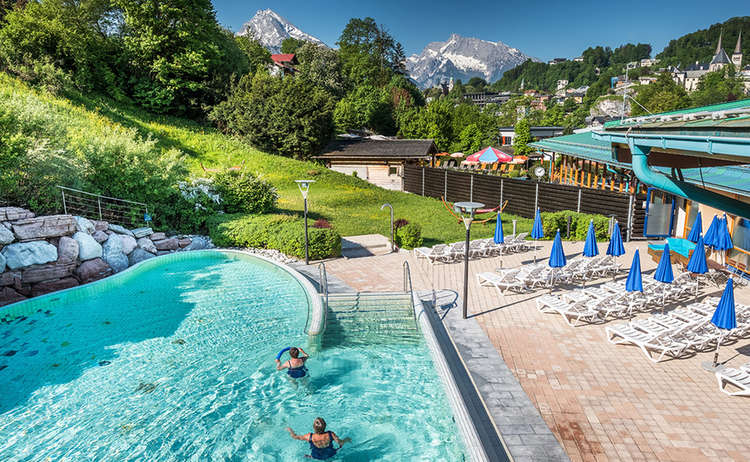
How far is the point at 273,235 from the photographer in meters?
15.7

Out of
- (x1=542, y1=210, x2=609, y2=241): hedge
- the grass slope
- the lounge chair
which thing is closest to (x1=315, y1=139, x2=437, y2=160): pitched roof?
the grass slope

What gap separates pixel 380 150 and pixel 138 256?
2366 cm

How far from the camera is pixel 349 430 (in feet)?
22.7

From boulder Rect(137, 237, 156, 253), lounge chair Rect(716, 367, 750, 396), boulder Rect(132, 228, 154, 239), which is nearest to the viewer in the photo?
lounge chair Rect(716, 367, 750, 396)

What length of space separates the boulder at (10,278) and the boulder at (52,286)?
42 cm

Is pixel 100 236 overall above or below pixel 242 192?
below

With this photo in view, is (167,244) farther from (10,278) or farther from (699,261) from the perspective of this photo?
(699,261)

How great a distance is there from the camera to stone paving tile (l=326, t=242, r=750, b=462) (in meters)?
5.84

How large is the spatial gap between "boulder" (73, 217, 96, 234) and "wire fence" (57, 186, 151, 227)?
0.74 metres

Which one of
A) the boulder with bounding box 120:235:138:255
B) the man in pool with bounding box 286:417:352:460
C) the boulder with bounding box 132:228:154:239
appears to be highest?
the boulder with bounding box 132:228:154:239

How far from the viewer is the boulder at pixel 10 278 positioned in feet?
37.7

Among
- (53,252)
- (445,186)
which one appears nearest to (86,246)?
(53,252)

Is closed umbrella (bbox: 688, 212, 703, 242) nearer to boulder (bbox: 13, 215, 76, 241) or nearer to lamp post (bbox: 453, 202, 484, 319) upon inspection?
lamp post (bbox: 453, 202, 484, 319)

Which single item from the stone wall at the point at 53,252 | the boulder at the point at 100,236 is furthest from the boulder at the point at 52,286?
the boulder at the point at 100,236
